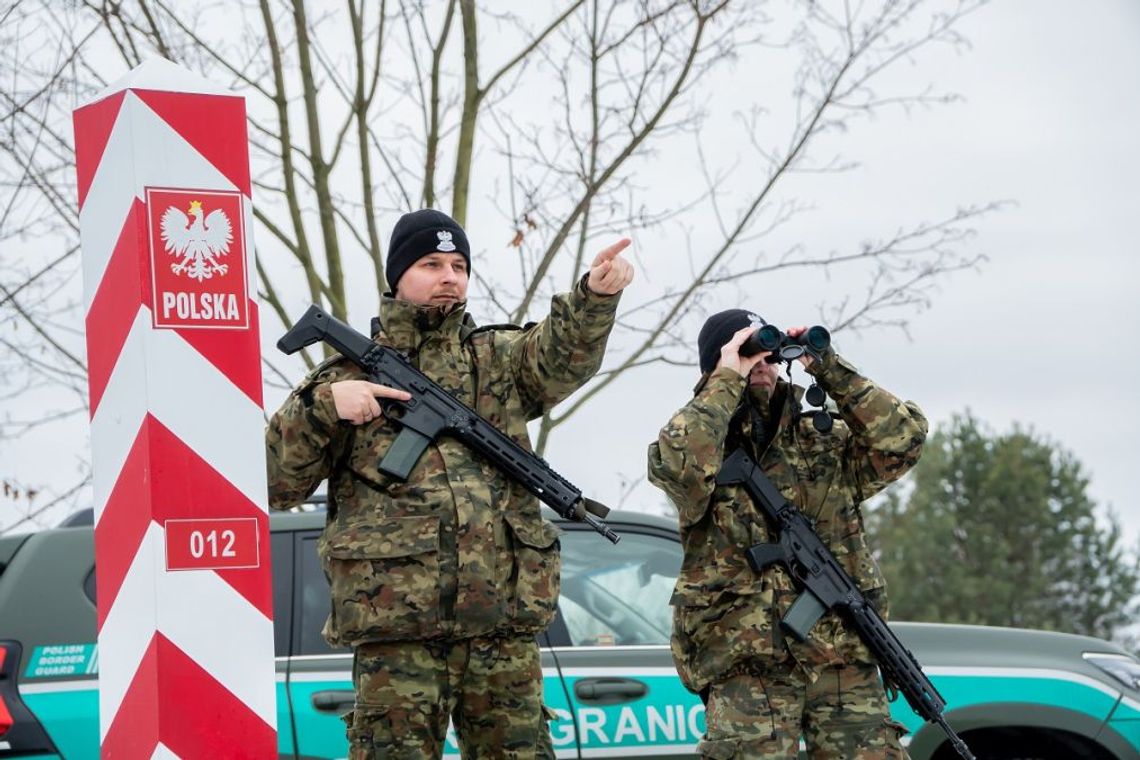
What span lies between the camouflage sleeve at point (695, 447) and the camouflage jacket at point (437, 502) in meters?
0.39

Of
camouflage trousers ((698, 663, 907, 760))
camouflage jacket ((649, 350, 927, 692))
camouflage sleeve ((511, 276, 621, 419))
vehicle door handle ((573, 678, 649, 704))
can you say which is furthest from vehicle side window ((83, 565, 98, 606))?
camouflage trousers ((698, 663, 907, 760))

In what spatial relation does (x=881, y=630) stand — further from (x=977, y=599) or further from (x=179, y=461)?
(x=977, y=599)

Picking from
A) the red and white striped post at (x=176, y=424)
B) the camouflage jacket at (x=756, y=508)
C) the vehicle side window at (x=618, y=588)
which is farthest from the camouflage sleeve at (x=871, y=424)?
the red and white striped post at (x=176, y=424)

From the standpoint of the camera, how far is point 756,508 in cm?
462

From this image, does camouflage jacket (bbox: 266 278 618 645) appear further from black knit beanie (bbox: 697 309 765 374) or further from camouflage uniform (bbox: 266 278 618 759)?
black knit beanie (bbox: 697 309 765 374)

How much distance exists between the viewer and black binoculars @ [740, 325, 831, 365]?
452cm

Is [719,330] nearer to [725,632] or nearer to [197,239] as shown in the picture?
[725,632]

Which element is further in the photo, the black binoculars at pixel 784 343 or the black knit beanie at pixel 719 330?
the black knit beanie at pixel 719 330

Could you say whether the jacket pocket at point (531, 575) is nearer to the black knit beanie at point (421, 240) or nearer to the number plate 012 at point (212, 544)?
the black knit beanie at point (421, 240)

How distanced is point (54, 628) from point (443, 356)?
5.71 feet

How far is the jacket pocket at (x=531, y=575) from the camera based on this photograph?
4.04 m

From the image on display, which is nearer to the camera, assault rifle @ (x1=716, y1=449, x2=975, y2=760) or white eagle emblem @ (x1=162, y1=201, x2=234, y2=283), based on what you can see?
white eagle emblem @ (x1=162, y1=201, x2=234, y2=283)

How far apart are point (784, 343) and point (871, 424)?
1.16 ft

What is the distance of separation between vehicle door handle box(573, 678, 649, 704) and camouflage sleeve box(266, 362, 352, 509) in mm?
1496
